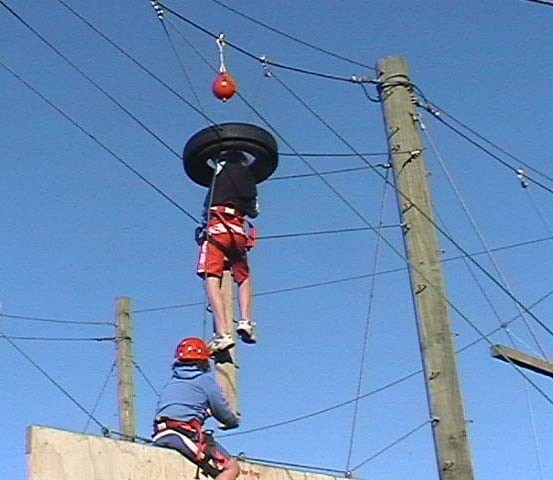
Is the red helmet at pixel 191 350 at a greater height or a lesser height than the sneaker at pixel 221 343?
lesser

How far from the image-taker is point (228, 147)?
7.48 m

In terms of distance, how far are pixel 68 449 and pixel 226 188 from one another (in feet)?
8.68

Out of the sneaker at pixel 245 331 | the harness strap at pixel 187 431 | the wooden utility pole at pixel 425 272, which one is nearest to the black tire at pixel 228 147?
the sneaker at pixel 245 331

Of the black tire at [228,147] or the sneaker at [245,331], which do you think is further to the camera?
the black tire at [228,147]

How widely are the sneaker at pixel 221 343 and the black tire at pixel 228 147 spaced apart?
4.18ft

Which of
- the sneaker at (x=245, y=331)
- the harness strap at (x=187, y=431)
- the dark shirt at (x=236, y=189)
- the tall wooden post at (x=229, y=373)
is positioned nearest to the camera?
the harness strap at (x=187, y=431)

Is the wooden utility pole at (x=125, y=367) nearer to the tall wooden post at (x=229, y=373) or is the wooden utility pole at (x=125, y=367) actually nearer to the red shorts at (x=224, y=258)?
the red shorts at (x=224, y=258)

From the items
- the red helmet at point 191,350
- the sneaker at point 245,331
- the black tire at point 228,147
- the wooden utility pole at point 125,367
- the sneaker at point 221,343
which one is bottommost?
the red helmet at point 191,350

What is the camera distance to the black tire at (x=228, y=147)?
747 cm

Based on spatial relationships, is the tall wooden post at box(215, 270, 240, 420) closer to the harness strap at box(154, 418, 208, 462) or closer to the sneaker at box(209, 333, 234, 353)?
the sneaker at box(209, 333, 234, 353)

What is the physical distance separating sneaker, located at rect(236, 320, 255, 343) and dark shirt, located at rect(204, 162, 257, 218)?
0.82 m

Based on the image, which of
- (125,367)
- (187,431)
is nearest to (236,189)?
(187,431)

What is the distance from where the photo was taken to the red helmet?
19.9ft

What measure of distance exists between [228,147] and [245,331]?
1.30 meters
